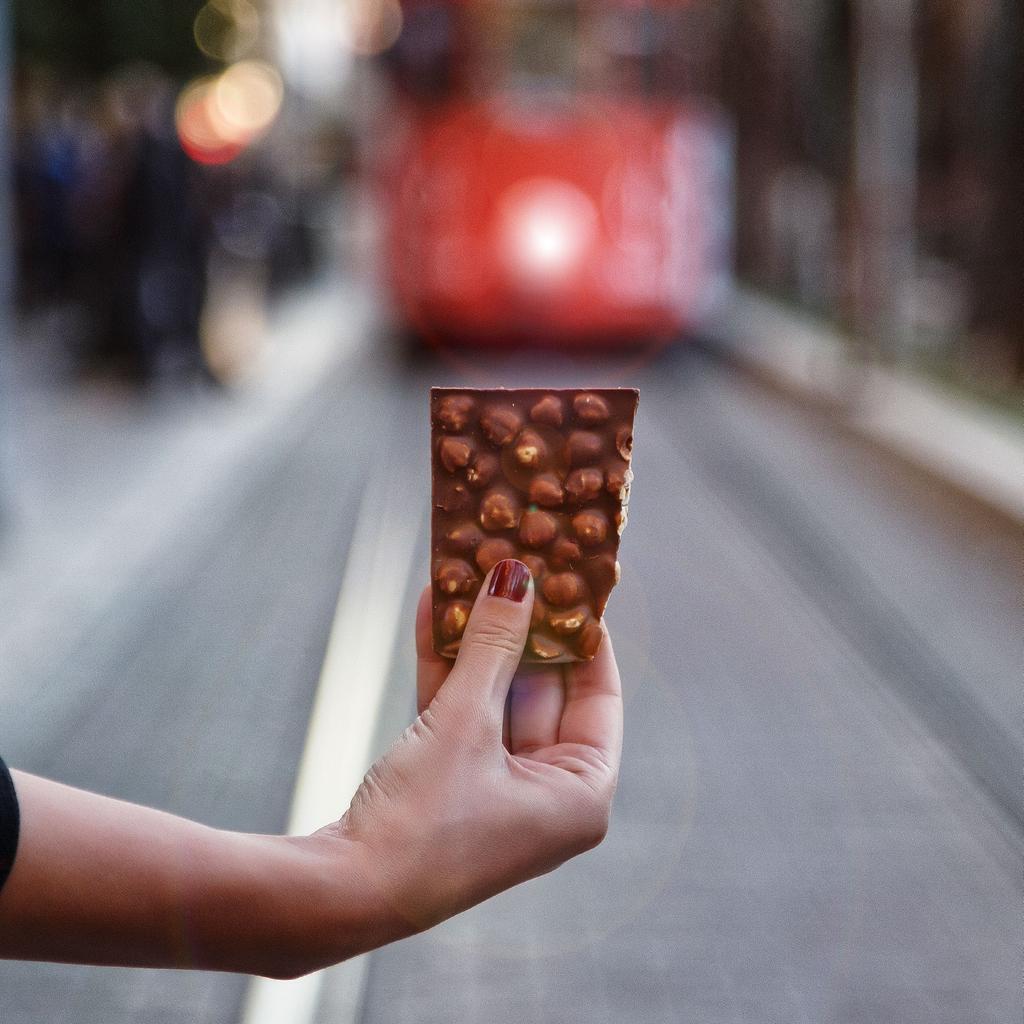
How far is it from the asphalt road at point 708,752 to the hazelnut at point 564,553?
1839mm

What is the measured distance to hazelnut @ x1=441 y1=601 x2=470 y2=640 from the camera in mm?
1596

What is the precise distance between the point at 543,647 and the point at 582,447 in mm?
201

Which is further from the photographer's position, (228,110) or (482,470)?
(228,110)

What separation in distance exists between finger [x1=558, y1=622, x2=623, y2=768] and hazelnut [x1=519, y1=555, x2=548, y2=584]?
110 mm

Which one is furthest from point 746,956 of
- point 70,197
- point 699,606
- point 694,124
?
point 70,197

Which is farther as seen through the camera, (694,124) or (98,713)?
(694,124)

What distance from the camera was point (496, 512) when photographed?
160 cm

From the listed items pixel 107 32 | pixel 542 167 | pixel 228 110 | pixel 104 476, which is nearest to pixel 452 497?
pixel 104 476

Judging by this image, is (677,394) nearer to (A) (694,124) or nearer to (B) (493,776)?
(A) (694,124)

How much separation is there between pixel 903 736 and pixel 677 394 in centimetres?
935

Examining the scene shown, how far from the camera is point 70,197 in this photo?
19766mm

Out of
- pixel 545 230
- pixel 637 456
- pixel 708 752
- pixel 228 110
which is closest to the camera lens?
pixel 708 752

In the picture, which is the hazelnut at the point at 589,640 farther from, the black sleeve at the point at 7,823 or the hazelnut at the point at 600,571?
the black sleeve at the point at 7,823

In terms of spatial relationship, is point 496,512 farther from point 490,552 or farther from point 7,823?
point 7,823
